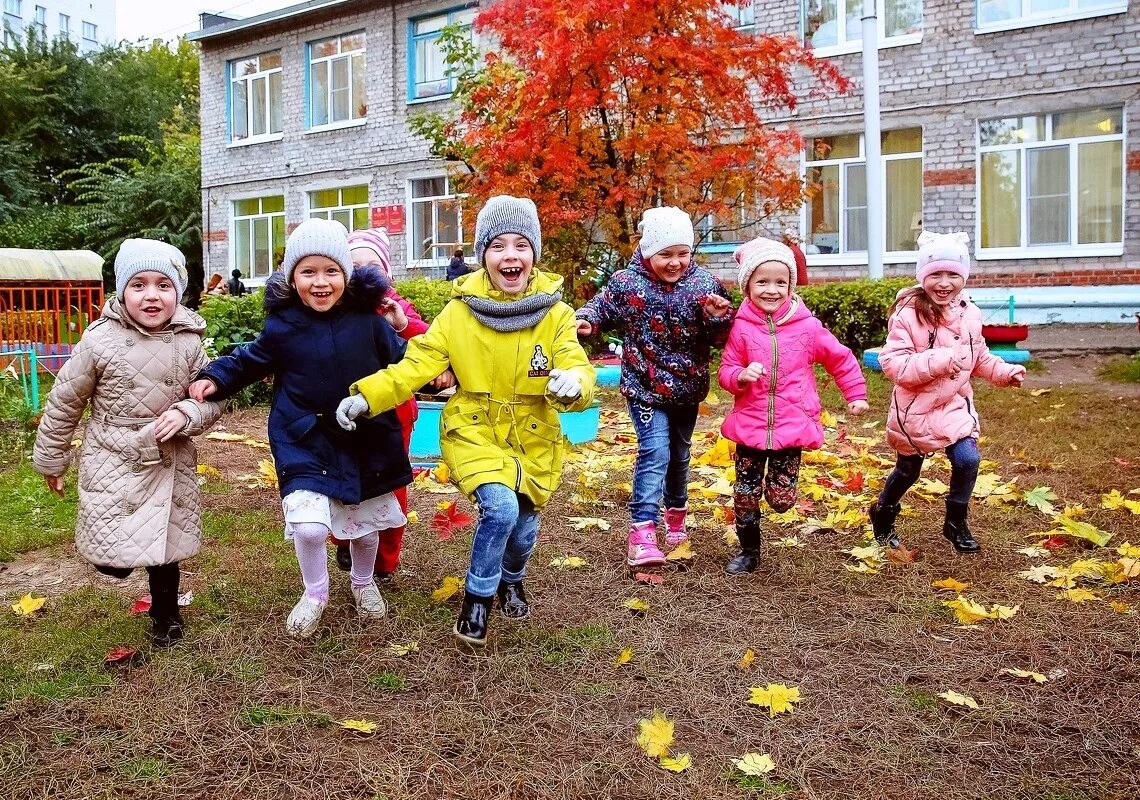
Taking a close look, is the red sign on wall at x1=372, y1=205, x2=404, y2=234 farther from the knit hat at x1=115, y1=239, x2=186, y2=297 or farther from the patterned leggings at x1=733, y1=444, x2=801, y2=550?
the knit hat at x1=115, y1=239, x2=186, y2=297

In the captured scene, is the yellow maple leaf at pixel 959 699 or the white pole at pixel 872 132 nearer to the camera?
the yellow maple leaf at pixel 959 699

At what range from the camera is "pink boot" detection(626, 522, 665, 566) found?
190 inches

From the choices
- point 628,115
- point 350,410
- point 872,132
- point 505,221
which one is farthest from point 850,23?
point 350,410

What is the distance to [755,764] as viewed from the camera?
2.93m

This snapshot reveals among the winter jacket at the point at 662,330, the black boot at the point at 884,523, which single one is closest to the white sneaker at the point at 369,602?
the winter jacket at the point at 662,330

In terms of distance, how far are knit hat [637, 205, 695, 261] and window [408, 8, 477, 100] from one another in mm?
18692

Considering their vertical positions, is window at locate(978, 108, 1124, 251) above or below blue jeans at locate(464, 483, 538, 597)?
above

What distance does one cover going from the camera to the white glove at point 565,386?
3590 millimetres

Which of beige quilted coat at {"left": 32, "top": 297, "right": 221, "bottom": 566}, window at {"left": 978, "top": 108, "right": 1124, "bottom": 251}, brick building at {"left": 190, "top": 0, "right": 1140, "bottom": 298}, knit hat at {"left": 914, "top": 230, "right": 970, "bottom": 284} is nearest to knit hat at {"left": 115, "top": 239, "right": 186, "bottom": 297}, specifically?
beige quilted coat at {"left": 32, "top": 297, "right": 221, "bottom": 566}

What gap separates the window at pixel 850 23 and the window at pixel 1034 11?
1033mm

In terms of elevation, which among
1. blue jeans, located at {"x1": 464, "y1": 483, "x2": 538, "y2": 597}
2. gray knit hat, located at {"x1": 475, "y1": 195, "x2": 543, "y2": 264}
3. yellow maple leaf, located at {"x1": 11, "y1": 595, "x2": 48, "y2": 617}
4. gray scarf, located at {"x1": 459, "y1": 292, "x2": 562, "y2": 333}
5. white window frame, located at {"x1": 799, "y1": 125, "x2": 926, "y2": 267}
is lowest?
yellow maple leaf, located at {"x1": 11, "y1": 595, "x2": 48, "y2": 617}

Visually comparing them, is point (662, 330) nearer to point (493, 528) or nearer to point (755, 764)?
point (493, 528)

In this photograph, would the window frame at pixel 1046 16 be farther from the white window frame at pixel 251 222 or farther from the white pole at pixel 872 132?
the white window frame at pixel 251 222

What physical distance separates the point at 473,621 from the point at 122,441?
1.42 m
